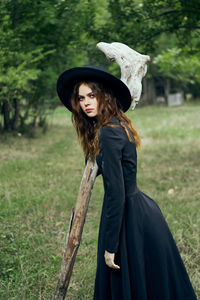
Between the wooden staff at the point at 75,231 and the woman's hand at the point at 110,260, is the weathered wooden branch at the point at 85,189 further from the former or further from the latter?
the woman's hand at the point at 110,260

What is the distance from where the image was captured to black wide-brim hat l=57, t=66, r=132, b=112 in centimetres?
210

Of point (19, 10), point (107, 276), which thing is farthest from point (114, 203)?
point (19, 10)

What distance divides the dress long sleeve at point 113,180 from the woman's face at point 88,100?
215 mm

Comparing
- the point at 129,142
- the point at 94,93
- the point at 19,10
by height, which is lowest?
the point at 129,142

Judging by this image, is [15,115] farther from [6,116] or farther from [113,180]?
[113,180]

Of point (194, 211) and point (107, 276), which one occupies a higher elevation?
point (107, 276)

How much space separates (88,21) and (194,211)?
4123mm

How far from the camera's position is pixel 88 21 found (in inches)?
255

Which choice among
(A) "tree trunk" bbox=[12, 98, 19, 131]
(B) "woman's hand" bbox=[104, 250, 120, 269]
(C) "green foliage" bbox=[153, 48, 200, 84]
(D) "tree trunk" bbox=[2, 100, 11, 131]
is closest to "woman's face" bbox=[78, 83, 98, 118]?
(B) "woman's hand" bbox=[104, 250, 120, 269]

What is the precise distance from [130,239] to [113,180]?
1.46 ft

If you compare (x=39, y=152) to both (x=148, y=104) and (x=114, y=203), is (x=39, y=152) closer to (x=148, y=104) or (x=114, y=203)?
(x=114, y=203)

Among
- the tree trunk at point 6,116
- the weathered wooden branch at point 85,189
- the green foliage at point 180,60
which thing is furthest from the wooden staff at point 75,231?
the tree trunk at point 6,116

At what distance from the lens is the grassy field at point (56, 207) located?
3422 mm

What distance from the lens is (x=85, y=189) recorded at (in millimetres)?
2629
